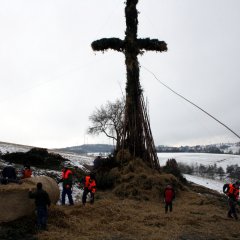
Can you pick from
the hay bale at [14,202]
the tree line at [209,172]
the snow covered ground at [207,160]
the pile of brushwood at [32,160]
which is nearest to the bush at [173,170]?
the pile of brushwood at [32,160]

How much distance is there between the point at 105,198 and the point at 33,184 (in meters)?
5.39

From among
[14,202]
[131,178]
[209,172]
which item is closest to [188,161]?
[209,172]

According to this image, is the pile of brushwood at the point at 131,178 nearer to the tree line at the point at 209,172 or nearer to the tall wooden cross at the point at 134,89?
the tall wooden cross at the point at 134,89

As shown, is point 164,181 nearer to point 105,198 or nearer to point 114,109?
point 105,198

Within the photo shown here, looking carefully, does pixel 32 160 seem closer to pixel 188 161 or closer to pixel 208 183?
pixel 208 183

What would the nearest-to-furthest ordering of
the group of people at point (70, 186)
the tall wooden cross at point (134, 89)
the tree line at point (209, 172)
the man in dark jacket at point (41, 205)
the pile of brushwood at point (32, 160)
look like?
the man in dark jacket at point (41, 205)
the group of people at point (70, 186)
the tall wooden cross at point (134, 89)
the pile of brushwood at point (32, 160)
the tree line at point (209, 172)

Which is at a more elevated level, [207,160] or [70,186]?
[70,186]

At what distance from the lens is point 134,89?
20.0 m

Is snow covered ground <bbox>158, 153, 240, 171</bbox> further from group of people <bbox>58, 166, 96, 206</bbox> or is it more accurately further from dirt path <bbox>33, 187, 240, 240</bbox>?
dirt path <bbox>33, 187, 240, 240</bbox>

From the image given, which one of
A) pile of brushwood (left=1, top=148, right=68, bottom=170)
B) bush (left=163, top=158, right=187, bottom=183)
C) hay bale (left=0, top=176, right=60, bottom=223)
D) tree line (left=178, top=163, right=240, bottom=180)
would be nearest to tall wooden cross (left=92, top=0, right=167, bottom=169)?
bush (left=163, top=158, right=187, bottom=183)

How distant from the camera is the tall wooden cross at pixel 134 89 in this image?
19.5 meters

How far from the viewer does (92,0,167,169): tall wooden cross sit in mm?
19469

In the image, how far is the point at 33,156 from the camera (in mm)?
23219

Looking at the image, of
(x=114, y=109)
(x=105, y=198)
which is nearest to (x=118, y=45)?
(x=105, y=198)
